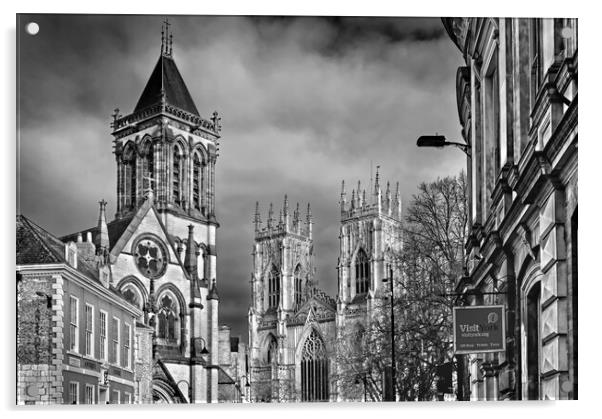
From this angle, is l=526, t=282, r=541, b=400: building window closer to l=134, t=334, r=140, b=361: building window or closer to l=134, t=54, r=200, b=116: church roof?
l=134, t=54, r=200, b=116: church roof

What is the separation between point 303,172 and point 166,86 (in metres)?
1.56

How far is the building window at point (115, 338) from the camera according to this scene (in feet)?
38.0

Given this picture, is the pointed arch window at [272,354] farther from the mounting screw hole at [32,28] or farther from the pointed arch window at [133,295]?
the mounting screw hole at [32,28]

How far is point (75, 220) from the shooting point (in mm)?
10953

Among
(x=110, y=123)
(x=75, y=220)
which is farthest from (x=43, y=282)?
(x=110, y=123)

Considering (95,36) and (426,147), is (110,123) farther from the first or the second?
(426,147)

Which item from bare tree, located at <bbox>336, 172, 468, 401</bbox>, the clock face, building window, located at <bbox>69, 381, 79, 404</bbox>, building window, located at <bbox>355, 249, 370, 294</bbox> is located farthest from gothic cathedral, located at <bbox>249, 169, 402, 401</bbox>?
the clock face

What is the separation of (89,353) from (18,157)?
2082mm

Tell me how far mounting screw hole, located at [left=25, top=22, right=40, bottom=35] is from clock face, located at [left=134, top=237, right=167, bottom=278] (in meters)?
7.05

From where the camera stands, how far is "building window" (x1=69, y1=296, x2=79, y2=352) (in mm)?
10789

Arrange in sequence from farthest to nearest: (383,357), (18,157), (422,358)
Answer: (383,357), (422,358), (18,157)

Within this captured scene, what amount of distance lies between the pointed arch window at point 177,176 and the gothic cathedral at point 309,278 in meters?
1.85

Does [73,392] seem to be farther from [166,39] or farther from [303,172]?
[166,39]

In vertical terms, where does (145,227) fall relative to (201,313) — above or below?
above
